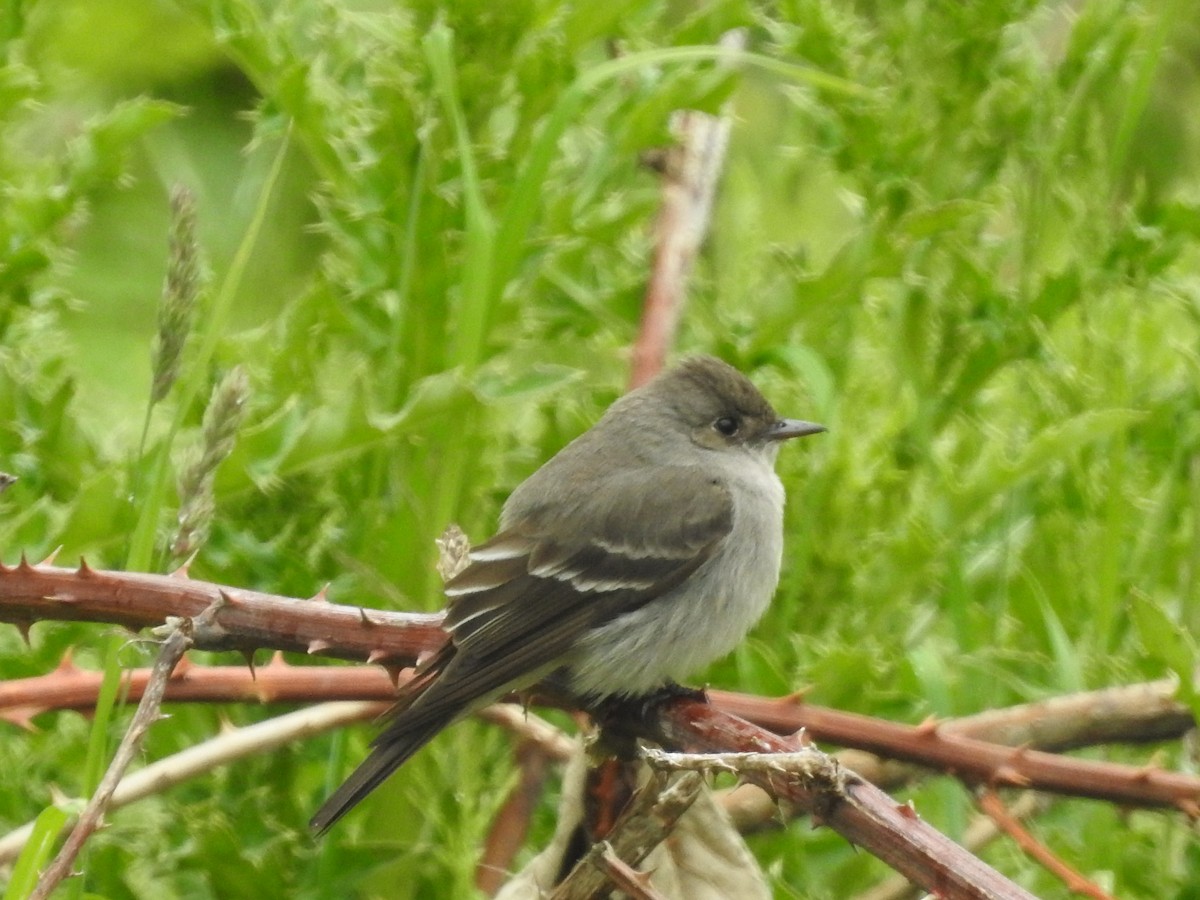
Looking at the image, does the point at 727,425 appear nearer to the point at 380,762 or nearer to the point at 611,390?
the point at 611,390

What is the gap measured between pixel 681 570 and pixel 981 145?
4.49 feet

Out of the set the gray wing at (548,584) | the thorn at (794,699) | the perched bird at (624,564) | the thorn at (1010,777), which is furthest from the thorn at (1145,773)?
the gray wing at (548,584)

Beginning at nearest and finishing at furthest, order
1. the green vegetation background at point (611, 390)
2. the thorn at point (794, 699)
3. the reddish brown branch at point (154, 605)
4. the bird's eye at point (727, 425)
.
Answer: the reddish brown branch at point (154, 605), the thorn at point (794, 699), the green vegetation background at point (611, 390), the bird's eye at point (727, 425)

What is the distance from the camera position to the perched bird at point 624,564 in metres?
A: 3.08

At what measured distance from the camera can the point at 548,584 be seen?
365 centimetres

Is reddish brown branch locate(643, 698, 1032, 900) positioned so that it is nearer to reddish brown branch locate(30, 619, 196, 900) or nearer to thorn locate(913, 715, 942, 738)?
thorn locate(913, 715, 942, 738)

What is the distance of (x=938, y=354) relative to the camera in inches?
162

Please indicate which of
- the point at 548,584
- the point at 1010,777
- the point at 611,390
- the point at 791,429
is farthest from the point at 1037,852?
the point at 611,390

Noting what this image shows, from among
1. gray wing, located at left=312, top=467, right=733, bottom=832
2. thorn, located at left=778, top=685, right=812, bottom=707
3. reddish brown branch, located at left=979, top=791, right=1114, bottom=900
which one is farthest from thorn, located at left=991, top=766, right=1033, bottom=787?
gray wing, located at left=312, top=467, right=733, bottom=832

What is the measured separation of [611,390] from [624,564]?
0.94 meters

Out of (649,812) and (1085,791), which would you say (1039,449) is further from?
(649,812)

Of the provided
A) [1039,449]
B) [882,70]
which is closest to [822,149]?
[882,70]

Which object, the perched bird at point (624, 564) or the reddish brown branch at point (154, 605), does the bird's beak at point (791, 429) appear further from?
the reddish brown branch at point (154, 605)

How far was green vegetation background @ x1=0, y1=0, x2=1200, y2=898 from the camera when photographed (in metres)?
3.51
